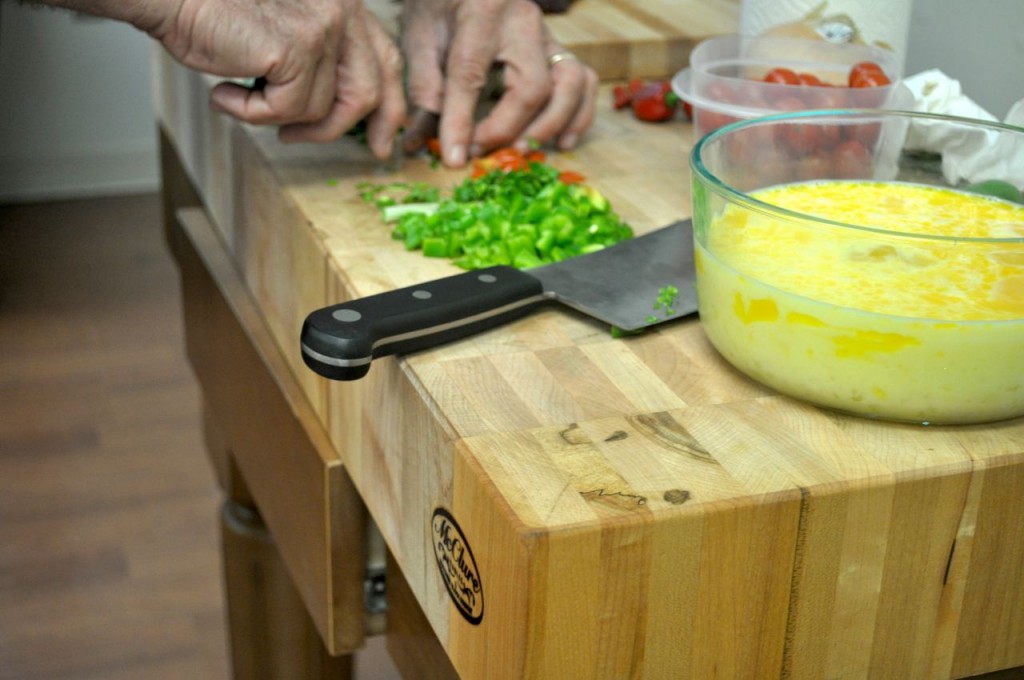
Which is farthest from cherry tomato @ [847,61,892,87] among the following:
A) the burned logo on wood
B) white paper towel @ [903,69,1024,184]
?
the burned logo on wood

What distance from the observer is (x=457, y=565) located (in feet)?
2.13

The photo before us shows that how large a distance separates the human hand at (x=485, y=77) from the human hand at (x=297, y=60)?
6cm

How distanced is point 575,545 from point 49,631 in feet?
5.46

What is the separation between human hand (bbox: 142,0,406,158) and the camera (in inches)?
36.9

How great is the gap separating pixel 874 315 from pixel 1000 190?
206mm

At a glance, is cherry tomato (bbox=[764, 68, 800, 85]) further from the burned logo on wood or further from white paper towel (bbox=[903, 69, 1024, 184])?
the burned logo on wood

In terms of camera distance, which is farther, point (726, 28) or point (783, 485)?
point (726, 28)

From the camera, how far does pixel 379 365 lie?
2.50ft

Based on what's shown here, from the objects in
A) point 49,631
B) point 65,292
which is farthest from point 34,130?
point 49,631

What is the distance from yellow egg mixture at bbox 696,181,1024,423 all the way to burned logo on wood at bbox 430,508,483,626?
0.61ft

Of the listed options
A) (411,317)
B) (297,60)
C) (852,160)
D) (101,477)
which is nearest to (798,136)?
(852,160)

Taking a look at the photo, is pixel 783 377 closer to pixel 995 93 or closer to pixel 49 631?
pixel 995 93

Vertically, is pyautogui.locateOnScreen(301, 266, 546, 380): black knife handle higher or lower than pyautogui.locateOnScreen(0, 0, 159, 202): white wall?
higher

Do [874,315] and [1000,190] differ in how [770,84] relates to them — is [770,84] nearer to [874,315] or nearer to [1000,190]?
[1000,190]
